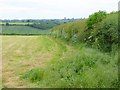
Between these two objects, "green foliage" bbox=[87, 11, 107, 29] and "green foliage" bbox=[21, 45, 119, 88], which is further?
"green foliage" bbox=[87, 11, 107, 29]

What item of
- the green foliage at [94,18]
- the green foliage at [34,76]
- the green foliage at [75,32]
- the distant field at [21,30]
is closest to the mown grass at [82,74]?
the green foliage at [34,76]

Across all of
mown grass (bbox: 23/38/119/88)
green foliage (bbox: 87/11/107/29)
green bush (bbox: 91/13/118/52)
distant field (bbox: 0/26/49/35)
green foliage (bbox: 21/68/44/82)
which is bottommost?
distant field (bbox: 0/26/49/35)

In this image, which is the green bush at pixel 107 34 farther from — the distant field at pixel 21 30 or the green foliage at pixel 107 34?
the distant field at pixel 21 30

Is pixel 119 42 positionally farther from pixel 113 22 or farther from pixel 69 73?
pixel 69 73

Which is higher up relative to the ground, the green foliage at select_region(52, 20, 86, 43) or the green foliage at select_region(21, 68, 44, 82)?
the green foliage at select_region(52, 20, 86, 43)

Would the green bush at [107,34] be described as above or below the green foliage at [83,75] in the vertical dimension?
above

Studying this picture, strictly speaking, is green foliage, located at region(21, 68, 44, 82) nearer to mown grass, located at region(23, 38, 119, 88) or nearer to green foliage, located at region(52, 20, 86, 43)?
mown grass, located at region(23, 38, 119, 88)

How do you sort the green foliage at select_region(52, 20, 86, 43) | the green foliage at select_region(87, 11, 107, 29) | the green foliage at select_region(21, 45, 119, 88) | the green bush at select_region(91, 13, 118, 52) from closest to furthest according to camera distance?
the green foliage at select_region(21, 45, 119, 88)
the green bush at select_region(91, 13, 118, 52)
the green foliage at select_region(87, 11, 107, 29)
the green foliage at select_region(52, 20, 86, 43)


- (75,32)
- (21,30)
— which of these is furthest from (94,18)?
(21,30)

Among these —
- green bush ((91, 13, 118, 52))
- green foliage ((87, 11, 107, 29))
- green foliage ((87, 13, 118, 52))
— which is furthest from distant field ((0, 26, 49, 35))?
green bush ((91, 13, 118, 52))

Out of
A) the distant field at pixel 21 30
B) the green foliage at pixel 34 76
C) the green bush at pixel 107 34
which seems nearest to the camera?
the green foliage at pixel 34 76

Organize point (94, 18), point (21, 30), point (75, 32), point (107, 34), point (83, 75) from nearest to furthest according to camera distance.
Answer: point (83, 75) → point (107, 34) → point (94, 18) → point (75, 32) → point (21, 30)

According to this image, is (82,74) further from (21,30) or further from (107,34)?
(21,30)

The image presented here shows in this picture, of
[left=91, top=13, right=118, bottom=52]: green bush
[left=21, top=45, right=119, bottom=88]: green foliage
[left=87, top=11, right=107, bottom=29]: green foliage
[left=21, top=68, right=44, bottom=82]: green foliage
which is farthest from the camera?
[left=87, top=11, right=107, bottom=29]: green foliage
